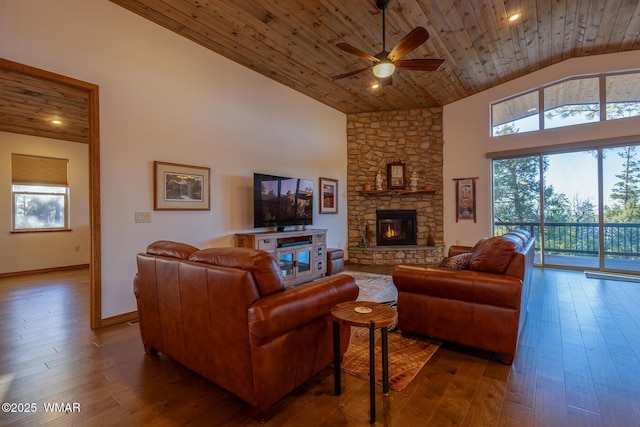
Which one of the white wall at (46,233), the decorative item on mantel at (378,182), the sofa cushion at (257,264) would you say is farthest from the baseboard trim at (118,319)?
the decorative item on mantel at (378,182)

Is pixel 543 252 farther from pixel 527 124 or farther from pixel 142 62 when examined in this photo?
pixel 142 62

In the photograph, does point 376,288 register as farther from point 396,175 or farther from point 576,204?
point 576,204

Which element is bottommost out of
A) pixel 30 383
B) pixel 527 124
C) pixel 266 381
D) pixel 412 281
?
pixel 30 383

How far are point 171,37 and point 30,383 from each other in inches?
147

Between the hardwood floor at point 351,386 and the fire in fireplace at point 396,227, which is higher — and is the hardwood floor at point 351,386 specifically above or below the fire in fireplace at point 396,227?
below

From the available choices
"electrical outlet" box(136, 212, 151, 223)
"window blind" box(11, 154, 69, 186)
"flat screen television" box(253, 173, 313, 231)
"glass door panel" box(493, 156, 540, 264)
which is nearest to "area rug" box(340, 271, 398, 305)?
"flat screen television" box(253, 173, 313, 231)

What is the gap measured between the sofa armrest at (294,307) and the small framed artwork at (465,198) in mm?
5259

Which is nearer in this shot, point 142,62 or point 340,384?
point 340,384

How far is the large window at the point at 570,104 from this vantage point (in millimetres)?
5121

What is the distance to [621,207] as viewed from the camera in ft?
17.0

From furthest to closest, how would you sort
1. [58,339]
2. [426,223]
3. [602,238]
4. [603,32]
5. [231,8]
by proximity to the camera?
[426,223], [602,238], [603,32], [231,8], [58,339]

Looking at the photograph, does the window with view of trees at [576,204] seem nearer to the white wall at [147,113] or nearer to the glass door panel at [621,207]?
the glass door panel at [621,207]

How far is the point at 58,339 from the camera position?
2.69 m

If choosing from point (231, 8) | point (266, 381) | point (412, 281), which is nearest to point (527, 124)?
point (412, 281)
